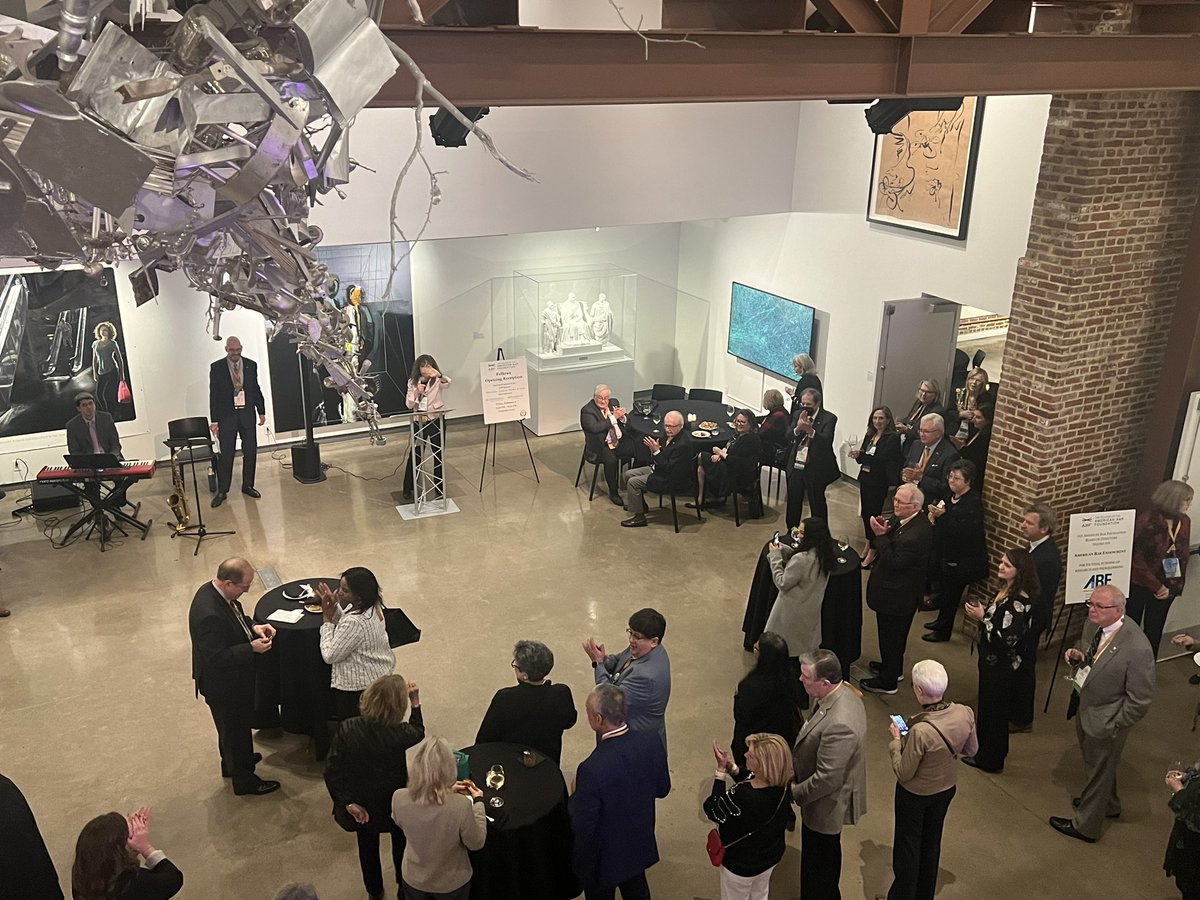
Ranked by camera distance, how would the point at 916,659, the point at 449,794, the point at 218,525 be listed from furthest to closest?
the point at 218,525 → the point at 916,659 → the point at 449,794

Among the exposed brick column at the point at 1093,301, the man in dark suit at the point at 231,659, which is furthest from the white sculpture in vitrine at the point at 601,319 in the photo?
the man in dark suit at the point at 231,659

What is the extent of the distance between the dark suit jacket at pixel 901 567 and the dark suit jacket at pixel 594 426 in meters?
3.81

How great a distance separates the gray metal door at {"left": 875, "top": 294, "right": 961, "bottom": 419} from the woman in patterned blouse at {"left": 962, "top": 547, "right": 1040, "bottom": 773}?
172 inches

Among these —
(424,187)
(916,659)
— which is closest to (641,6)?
(424,187)

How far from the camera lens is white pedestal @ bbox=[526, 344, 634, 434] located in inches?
450

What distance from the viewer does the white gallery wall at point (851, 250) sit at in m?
8.52

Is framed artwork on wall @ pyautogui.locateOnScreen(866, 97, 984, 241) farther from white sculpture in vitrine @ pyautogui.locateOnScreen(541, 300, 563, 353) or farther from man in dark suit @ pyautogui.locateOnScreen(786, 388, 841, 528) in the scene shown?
white sculpture in vitrine @ pyautogui.locateOnScreen(541, 300, 563, 353)

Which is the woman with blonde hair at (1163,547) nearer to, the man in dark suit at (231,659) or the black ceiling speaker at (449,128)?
the black ceiling speaker at (449,128)

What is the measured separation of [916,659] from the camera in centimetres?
732

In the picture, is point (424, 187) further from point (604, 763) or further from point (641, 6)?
point (604, 763)

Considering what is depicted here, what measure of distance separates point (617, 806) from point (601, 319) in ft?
26.3

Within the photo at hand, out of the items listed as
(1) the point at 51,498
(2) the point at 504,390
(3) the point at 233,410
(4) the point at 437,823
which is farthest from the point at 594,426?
(4) the point at 437,823

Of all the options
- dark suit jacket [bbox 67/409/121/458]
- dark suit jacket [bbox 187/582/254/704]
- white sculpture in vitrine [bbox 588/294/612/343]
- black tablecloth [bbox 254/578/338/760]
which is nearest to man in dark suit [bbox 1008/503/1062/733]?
black tablecloth [bbox 254/578/338/760]

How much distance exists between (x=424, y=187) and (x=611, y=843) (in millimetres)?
6661
